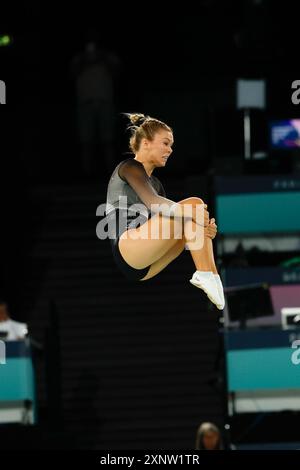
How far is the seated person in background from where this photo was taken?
11.1 meters

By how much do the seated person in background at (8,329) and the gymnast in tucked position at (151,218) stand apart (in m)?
4.40

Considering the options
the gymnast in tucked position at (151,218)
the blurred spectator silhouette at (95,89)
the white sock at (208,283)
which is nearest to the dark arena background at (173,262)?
the blurred spectator silhouette at (95,89)

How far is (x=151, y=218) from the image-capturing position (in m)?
6.58

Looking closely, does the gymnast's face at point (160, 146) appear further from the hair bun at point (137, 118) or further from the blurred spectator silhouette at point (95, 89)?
the blurred spectator silhouette at point (95, 89)

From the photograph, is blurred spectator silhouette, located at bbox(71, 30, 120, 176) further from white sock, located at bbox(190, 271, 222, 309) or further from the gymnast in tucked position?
white sock, located at bbox(190, 271, 222, 309)

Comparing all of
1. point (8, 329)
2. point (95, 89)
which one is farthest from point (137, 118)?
point (95, 89)

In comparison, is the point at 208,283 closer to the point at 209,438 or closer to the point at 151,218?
the point at 151,218

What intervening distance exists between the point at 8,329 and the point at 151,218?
16.1 ft

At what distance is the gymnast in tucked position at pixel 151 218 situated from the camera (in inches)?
250

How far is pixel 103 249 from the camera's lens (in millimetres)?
13727

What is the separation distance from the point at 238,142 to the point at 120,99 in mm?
2771

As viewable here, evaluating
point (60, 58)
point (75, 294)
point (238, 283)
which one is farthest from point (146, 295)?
point (60, 58)

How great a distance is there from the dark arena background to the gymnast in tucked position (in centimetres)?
331
